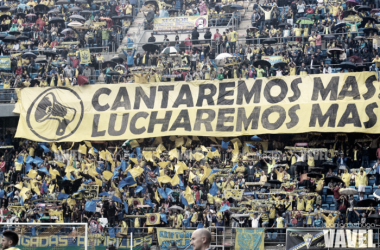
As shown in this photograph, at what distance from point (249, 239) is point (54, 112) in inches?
422

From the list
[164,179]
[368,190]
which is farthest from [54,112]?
[368,190]

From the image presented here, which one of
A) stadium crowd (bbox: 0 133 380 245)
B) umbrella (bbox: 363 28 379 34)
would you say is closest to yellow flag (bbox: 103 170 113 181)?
stadium crowd (bbox: 0 133 380 245)

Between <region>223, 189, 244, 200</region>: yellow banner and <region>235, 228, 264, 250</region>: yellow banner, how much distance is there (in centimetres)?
263

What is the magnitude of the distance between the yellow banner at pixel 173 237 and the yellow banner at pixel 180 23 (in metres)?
15.0

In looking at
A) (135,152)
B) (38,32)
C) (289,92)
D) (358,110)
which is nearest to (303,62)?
(289,92)

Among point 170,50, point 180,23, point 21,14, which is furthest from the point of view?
point 21,14

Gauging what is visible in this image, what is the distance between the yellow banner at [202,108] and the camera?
22109 mm

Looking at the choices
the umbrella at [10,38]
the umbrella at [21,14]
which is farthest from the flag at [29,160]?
the umbrella at [21,14]

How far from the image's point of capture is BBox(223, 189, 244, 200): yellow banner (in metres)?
20.3

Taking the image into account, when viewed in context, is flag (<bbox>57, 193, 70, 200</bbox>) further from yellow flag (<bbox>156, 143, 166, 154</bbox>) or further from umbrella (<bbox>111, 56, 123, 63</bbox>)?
umbrella (<bbox>111, 56, 123, 63</bbox>)

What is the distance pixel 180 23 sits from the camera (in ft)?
102

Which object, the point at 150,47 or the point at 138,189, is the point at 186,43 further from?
the point at 138,189

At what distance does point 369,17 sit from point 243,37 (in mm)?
6001

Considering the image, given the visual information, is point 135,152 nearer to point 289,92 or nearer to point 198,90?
point 198,90
